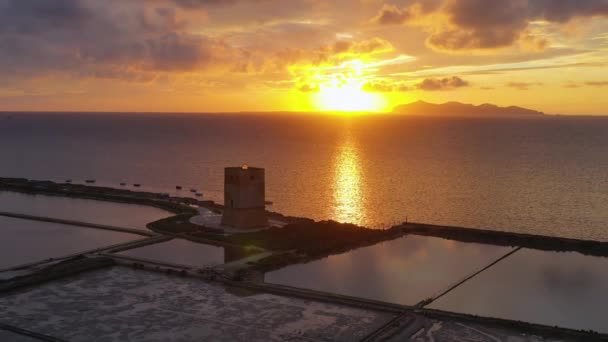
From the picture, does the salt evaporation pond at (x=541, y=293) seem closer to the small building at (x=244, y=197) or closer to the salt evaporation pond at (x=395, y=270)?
the salt evaporation pond at (x=395, y=270)

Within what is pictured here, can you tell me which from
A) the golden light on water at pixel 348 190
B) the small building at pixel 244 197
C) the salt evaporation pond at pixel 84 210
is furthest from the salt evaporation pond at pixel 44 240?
the golden light on water at pixel 348 190

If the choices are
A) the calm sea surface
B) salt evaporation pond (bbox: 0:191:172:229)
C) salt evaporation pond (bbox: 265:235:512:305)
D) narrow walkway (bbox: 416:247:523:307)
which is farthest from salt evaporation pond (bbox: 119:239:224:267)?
the calm sea surface

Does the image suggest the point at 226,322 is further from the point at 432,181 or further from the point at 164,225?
the point at 432,181

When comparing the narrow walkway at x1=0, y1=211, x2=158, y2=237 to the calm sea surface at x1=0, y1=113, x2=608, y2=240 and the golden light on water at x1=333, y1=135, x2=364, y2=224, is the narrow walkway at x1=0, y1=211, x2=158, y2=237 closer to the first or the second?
the calm sea surface at x1=0, y1=113, x2=608, y2=240

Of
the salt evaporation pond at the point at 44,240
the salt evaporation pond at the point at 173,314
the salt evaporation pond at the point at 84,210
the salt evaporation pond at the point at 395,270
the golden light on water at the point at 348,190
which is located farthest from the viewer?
the golden light on water at the point at 348,190

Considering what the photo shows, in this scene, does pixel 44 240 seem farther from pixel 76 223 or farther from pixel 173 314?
pixel 173 314
